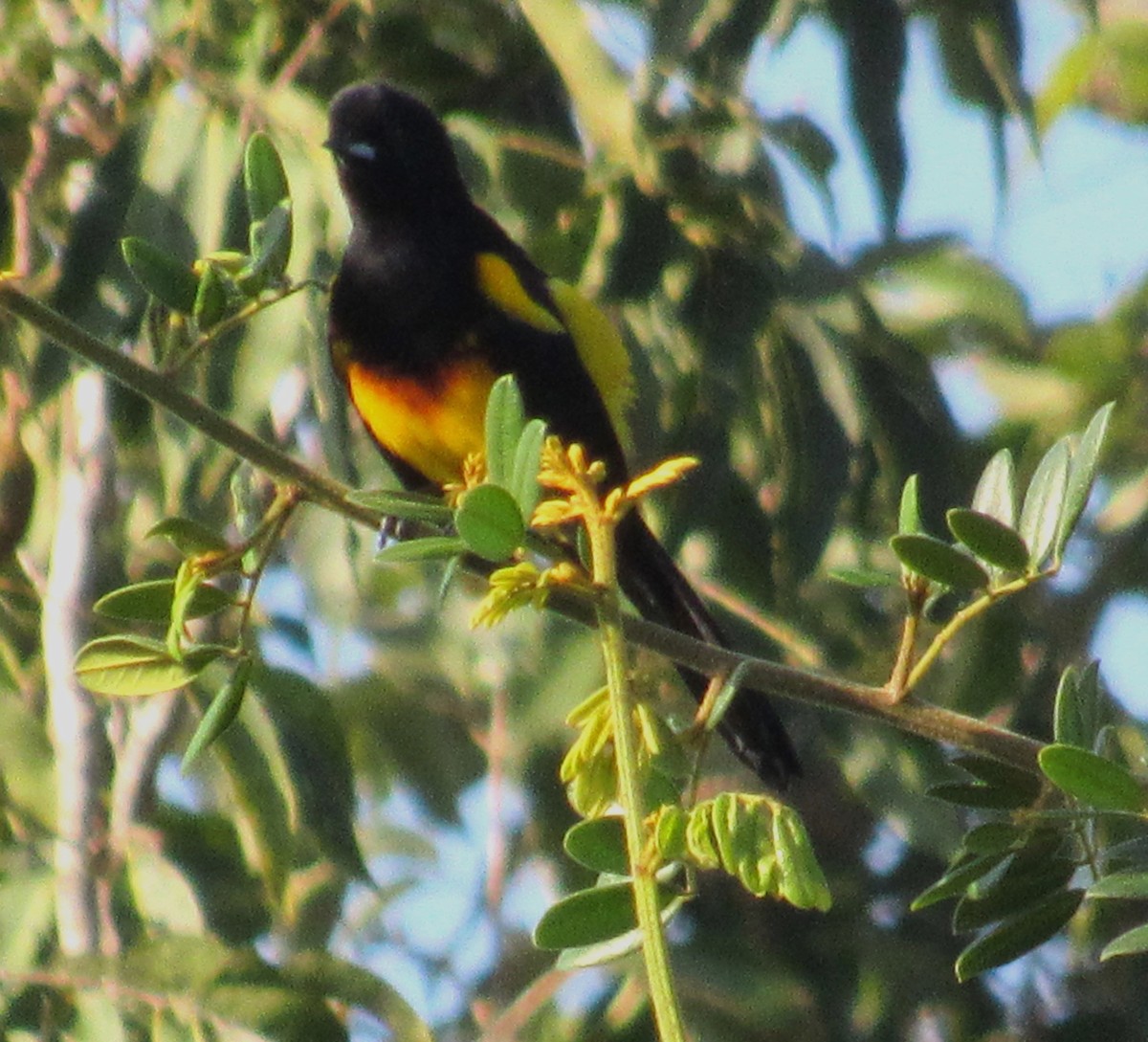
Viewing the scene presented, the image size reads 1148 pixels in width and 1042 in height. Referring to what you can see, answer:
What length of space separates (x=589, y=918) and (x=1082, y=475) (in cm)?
37

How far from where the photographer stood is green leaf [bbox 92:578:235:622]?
4.09 ft

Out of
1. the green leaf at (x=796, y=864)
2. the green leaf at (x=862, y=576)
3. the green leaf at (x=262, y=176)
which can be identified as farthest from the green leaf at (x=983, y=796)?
the green leaf at (x=262, y=176)

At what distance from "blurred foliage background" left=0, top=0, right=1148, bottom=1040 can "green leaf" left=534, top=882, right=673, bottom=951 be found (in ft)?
3.33

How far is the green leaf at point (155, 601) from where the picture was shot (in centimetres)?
125

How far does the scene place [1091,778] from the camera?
3.45 ft

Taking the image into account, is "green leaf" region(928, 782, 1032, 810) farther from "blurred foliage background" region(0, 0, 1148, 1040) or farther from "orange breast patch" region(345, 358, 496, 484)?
"orange breast patch" region(345, 358, 496, 484)

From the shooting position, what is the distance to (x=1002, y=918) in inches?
49.4

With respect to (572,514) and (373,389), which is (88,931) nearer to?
(373,389)

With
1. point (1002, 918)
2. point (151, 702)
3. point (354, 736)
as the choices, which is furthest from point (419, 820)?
point (1002, 918)

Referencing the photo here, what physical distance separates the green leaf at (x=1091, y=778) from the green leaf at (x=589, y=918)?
216mm

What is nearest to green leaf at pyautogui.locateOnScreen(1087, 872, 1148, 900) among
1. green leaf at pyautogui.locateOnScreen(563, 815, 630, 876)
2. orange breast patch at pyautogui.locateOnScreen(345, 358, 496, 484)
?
green leaf at pyautogui.locateOnScreen(563, 815, 630, 876)

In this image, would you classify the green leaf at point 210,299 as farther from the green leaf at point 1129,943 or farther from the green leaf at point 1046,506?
the green leaf at point 1129,943

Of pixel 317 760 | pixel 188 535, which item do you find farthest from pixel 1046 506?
pixel 317 760

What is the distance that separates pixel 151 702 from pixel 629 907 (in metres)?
2.06
